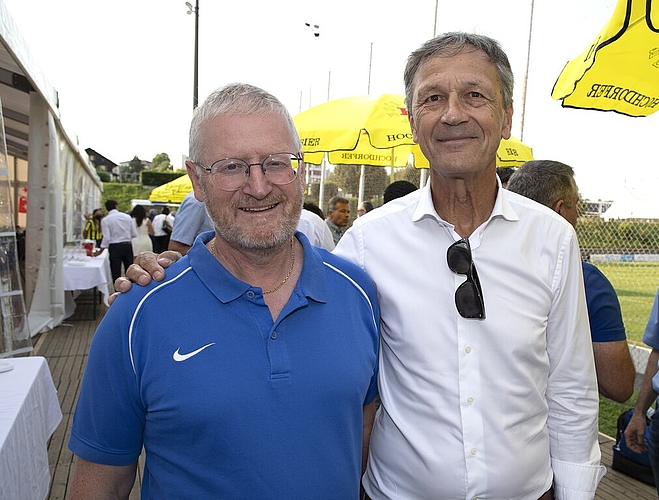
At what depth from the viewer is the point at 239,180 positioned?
1.43 m

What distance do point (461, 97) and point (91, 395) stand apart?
1.36 metres

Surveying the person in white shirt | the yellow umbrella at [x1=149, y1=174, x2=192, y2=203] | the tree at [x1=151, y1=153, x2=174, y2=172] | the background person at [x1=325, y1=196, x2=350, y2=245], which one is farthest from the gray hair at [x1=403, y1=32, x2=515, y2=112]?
the tree at [x1=151, y1=153, x2=174, y2=172]

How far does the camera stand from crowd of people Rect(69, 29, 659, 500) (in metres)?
1.32

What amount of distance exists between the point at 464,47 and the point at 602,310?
1228 millimetres

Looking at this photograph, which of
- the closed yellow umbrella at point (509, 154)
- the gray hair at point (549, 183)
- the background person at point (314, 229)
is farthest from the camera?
the closed yellow umbrella at point (509, 154)

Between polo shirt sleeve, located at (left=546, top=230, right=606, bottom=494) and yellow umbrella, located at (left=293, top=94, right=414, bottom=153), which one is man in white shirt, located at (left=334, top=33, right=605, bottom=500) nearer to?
polo shirt sleeve, located at (left=546, top=230, right=606, bottom=494)

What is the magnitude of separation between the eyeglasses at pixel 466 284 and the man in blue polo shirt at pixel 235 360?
0.30 metres

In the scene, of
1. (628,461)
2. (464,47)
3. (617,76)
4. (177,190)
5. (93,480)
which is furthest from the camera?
(177,190)

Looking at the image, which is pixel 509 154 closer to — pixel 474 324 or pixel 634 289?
pixel 474 324

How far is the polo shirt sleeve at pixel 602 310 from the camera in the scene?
213 cm

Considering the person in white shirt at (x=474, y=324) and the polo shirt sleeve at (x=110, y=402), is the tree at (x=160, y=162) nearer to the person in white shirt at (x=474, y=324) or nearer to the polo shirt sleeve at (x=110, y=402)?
the person in white shirt at (x=474, y=324)

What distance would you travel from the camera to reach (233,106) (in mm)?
1438

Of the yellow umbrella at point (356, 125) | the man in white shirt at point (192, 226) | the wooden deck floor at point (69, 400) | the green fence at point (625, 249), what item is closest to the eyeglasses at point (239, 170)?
the wooden deck floor at point (69, 400)

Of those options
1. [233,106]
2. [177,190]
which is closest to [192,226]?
[233,106]
